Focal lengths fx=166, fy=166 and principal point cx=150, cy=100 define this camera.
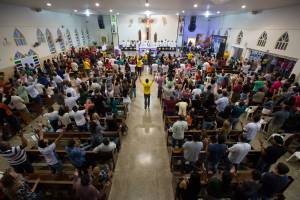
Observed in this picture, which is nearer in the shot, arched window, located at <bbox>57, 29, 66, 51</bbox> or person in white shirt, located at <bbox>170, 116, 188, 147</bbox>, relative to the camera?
person in white shirt, located at <bbox>170, 116, 188, 147</bbox>

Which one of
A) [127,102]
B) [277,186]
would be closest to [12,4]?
[127,102]

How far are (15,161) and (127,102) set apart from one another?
12.8 feet

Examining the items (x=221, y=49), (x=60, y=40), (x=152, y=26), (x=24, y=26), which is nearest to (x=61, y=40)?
(x=60, y=40)

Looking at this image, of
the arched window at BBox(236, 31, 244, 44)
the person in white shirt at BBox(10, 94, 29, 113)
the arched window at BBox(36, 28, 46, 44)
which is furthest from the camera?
the arched window at BBox(236, 31, 244, 44)

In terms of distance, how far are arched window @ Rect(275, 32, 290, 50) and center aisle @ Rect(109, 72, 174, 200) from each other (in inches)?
326

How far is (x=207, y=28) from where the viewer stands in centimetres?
2302

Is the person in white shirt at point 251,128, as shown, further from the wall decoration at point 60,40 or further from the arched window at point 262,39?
the wall decoration at point 60,40

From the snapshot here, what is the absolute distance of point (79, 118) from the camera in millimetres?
4863

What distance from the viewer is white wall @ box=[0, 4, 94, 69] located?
9.09 meters

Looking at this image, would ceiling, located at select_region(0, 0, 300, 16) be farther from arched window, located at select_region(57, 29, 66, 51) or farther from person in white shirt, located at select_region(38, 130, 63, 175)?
person in white shirt, located at select_region(38, 130, 63, 175)

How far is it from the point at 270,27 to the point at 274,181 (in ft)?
36.8

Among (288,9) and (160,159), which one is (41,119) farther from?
(288,9)

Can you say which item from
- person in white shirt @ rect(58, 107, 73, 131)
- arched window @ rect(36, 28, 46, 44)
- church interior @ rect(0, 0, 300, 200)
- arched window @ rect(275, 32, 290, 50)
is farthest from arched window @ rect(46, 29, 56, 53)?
arched window @ rect(275, 32, 290, 50)

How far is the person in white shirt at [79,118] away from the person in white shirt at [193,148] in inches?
119
